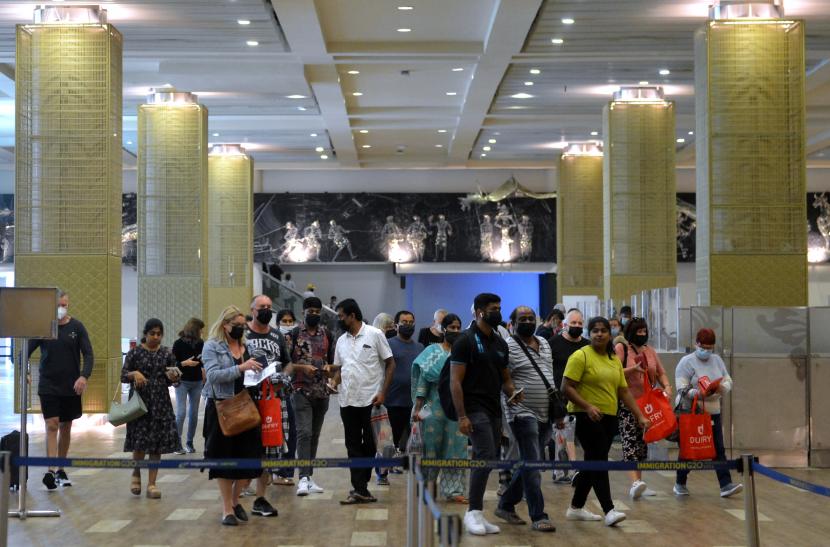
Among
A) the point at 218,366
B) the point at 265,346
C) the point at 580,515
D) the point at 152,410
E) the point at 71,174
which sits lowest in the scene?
the point at 580,515

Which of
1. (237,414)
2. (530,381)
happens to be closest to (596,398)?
(530,381)

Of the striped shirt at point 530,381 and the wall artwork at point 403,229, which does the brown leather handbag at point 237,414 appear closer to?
the striped shirt at point 530,381

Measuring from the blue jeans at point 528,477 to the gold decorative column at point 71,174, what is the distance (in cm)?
747

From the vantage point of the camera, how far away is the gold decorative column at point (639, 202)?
20.0 meters

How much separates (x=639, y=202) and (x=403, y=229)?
1423 centimetres

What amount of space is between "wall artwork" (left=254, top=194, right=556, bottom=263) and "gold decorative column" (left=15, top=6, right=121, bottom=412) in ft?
63.3

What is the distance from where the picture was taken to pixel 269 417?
8023mm

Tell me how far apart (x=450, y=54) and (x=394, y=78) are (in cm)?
261

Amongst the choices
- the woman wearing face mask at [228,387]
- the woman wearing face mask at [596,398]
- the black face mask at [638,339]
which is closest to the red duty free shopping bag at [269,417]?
the woman wearing face mask at [228,387]

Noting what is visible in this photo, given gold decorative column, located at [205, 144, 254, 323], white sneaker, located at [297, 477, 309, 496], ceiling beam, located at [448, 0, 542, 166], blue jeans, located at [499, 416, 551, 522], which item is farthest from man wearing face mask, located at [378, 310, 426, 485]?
gold decorative column, located at [205, 144, 254, 323]

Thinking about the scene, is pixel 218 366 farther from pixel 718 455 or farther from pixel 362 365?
pixel 718 455

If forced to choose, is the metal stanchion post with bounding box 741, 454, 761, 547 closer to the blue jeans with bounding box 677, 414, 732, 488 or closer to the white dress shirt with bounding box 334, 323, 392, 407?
the blue jeans with bounding box 677, 414, 732, 488

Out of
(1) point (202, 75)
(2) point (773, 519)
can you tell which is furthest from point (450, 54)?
(2) point (773, 519)

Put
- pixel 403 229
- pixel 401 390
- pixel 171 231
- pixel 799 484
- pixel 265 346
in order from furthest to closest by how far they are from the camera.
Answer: pixel 403 229 < pixel 171 231 < pixel 401 390 < pixel 265 346 < pixel 799 484
